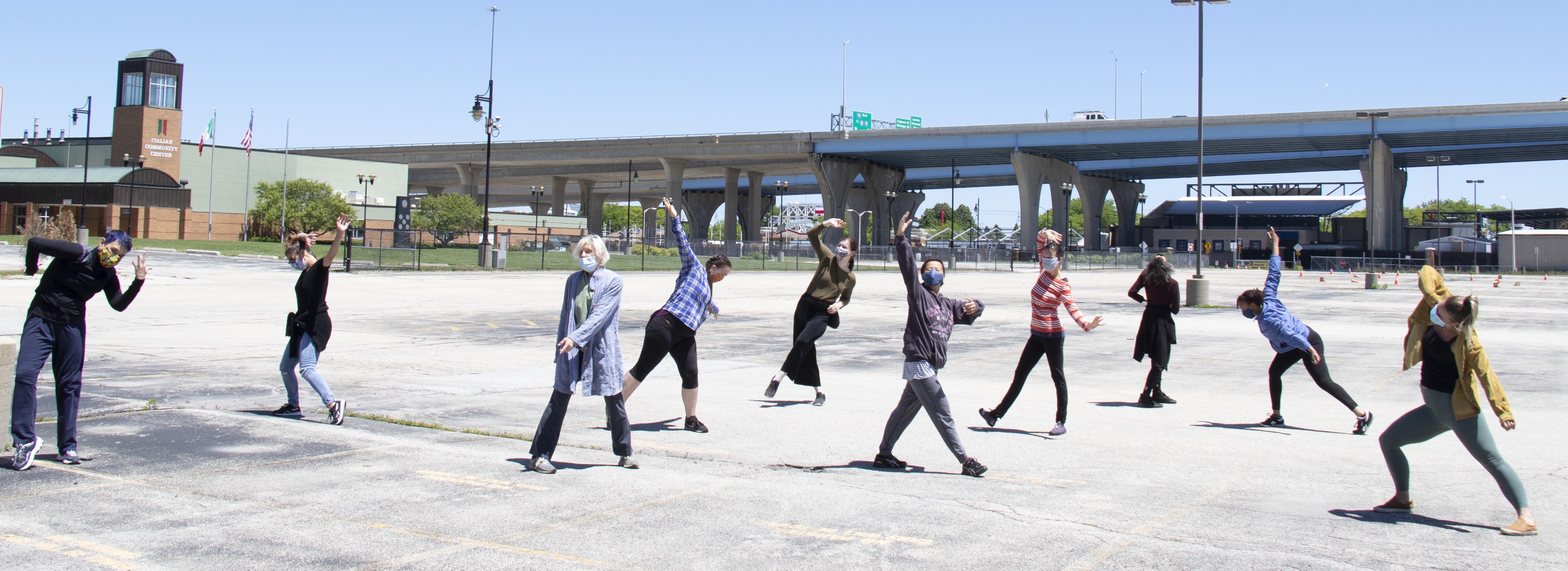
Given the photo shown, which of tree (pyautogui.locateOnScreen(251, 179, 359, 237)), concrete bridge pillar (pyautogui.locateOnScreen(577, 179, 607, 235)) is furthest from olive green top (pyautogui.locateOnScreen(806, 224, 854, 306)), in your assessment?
concrete bridge pillar (pyautogui.locateOnScreen(577, 179, 607, 235))

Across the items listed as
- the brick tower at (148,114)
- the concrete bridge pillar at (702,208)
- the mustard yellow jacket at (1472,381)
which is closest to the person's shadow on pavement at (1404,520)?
the mustard yellow jacket at (1472,381)

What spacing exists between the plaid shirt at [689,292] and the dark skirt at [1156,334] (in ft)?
14.5

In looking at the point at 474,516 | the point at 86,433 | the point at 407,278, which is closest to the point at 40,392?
the point at 86,433

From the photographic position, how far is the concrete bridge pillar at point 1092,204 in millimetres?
102688

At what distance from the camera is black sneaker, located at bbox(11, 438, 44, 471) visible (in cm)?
642

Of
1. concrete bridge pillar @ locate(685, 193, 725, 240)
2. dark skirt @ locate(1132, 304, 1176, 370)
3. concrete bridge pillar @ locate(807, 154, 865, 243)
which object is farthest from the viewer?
concrete bridge pillar @ locate(685, 193, 725, 240)

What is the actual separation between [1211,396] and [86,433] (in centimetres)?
989

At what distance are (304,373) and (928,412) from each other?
191 inches

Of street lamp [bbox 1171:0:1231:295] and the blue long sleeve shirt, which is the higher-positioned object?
street lamp [bbox 1171:0:1231:295]

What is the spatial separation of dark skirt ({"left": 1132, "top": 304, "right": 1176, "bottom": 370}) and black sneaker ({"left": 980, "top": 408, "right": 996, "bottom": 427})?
2.15 metres

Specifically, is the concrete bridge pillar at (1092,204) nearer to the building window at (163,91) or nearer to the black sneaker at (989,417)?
the building window at (163,91)

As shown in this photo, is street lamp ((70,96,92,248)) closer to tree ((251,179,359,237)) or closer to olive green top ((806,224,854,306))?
tree ((251,179,359,237))

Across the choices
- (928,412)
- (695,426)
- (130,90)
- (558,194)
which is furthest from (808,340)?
(558,194)

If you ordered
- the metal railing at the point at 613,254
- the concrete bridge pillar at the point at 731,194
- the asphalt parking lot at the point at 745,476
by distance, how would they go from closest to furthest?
the asphalt parking lot at the point at 745,476 < the metal railing at the point at 613,254 < the concrete bridge pillar at the point at 731,194
